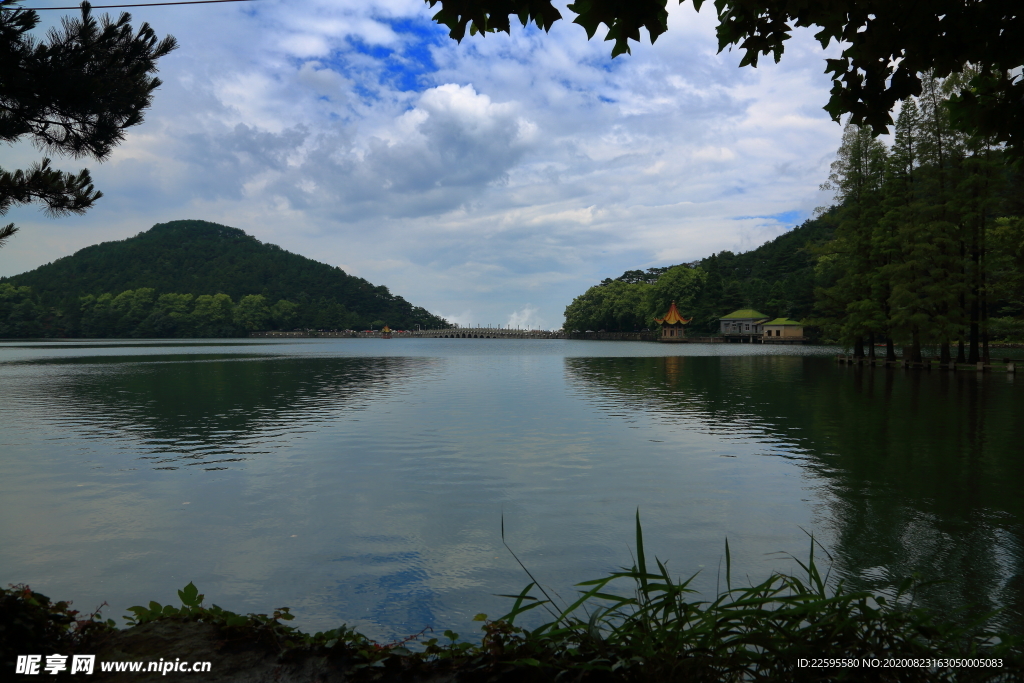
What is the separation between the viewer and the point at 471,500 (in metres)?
9.18

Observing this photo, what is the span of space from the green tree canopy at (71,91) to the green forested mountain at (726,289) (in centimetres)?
9129

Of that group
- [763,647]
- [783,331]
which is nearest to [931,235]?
[763,647]

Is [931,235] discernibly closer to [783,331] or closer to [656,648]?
[656,648]

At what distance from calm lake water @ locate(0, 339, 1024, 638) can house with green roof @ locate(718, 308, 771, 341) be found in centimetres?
9233

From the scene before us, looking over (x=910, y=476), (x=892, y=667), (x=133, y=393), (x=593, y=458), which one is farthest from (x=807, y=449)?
(x=133, y=393)

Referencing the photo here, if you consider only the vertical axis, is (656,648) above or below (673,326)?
below

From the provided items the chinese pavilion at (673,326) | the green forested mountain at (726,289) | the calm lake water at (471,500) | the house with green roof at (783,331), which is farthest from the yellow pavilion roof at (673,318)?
the calm lake water at (471,500)

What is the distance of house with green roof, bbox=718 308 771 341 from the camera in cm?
10838

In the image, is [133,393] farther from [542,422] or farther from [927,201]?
[927,201]

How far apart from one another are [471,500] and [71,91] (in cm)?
969

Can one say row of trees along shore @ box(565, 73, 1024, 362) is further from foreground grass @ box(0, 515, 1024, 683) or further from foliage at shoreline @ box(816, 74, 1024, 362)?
foreground grass @ box(0, 515, 1024, 683)

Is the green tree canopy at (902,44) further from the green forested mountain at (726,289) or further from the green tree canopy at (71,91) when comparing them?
the green forested mountain at (726,289)

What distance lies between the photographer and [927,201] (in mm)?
34406

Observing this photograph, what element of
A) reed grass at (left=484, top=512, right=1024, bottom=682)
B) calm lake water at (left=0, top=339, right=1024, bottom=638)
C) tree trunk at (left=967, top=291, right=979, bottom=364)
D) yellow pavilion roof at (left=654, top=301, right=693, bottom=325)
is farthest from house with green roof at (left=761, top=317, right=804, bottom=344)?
reed grass at (left=484, top=512, right=1024, bottom=682)
